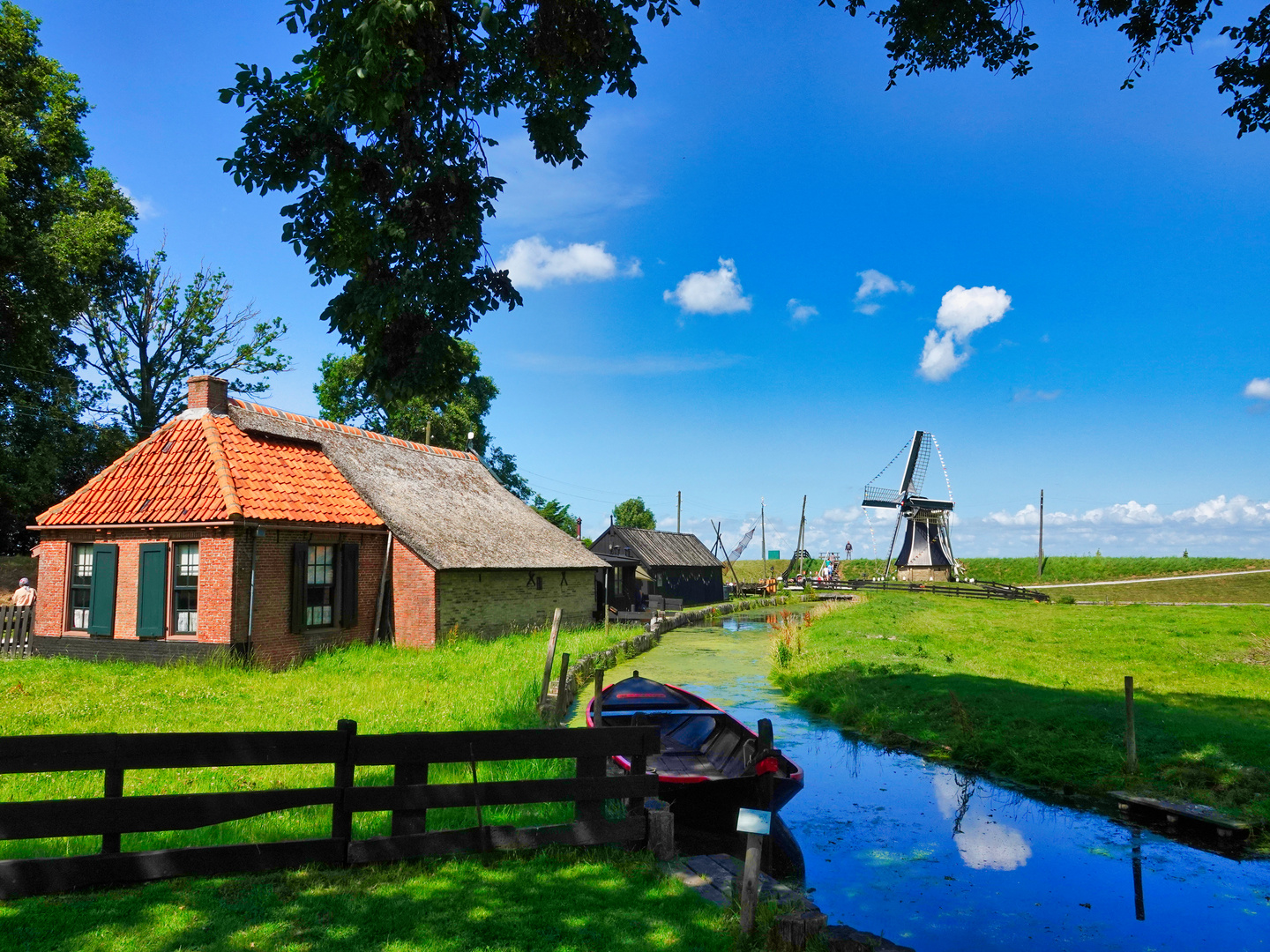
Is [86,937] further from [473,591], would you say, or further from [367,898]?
[473,591]

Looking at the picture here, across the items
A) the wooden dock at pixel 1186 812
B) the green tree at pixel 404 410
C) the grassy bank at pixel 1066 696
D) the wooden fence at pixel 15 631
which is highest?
the green tree at pixel 404 410

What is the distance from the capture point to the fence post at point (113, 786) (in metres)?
5.82

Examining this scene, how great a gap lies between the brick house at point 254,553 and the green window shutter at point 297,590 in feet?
0.10

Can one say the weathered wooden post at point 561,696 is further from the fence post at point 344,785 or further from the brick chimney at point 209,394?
the brick chimney at point 209,394

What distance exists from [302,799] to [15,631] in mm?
18450

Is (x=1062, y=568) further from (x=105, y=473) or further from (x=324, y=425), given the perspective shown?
(x=105, y=473)

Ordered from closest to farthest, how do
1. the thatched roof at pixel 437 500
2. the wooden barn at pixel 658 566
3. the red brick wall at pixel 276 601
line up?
the red brick wall at pixel 276 601 < the thatched roof at pixel 437 500 < the wooden barn at pixel 658 566

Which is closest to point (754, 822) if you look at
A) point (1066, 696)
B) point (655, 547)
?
point (1066, 696)

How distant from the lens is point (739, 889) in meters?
6.54

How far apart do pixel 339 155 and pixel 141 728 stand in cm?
883

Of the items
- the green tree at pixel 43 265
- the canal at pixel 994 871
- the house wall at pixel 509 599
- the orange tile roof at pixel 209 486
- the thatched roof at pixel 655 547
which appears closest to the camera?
the canal at pixel 994 871

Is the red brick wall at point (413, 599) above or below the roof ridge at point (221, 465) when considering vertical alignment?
below

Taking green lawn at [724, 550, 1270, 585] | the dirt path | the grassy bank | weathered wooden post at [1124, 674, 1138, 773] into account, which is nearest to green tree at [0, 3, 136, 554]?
the grassy bank

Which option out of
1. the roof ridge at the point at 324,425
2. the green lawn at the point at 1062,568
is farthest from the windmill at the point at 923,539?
the roof ridge at the point at 324,425
